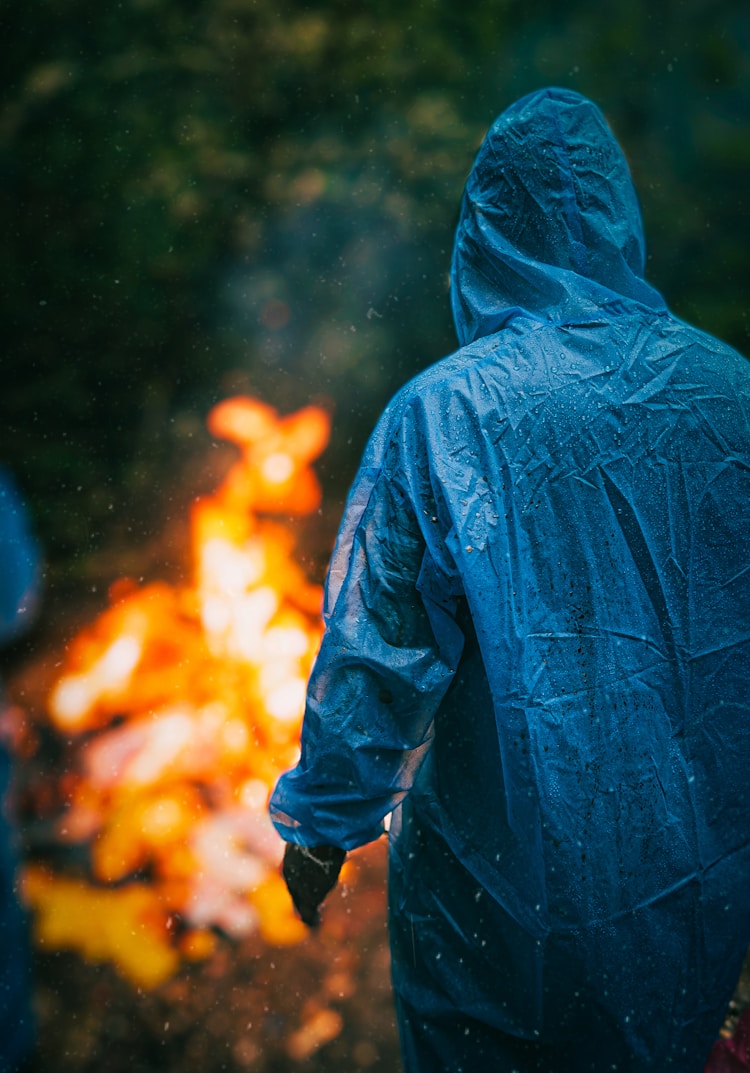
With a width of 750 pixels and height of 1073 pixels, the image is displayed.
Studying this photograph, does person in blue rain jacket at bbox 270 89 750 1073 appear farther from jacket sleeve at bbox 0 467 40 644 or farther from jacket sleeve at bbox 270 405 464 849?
jacket sleeve at bbox 0 467 40 644

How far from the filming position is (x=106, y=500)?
311cm

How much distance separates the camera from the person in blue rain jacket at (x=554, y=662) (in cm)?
100

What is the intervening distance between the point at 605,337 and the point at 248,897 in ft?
7.27

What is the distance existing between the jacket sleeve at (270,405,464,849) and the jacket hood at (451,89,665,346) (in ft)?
1.01

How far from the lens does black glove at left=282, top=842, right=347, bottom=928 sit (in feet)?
3.74

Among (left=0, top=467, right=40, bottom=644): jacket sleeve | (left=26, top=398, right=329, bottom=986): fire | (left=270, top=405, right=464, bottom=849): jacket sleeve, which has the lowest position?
(left=26, top=398, right=329, bottom=986): fire

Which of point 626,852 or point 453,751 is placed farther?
point 453,751

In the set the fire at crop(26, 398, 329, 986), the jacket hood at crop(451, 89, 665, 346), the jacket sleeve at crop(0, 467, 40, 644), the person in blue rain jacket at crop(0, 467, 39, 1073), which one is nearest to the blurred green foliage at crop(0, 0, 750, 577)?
the fire at crop(26, 398, 329, 986)

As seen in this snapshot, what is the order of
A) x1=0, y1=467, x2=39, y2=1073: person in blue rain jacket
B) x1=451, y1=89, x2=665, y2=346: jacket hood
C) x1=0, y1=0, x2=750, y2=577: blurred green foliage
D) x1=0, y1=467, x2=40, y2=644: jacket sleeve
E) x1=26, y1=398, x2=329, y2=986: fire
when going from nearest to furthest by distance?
1. x1=451, y1=89, x2=665, y2=346: jacket hood
2. x1=0, y1=467, x2=39, y2=1073: person in blue rain jacket
3. x1=0, y1=467, x2=40, y2=644: jacket sleeve
4. x1=26, y1=398, x2=329, y2=986: fire
5. x1=0, y1=0, x2=750, y2=577: blurred green foliage

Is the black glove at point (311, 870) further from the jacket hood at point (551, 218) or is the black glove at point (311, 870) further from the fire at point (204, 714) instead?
the fire at point (204, 714)

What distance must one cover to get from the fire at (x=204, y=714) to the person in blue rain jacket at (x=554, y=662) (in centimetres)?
162

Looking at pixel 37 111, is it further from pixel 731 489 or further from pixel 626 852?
pixel 626 852

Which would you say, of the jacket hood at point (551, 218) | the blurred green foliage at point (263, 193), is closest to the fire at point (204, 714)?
the blurred green foliage at point (263, 193)

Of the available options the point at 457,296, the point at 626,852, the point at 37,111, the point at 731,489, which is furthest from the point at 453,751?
the point at 37,111
